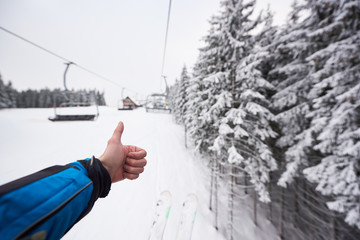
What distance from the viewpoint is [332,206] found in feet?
13.6

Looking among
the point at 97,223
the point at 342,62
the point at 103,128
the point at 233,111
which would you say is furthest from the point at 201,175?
the point at 342,62

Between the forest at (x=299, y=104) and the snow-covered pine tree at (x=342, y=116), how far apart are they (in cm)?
3

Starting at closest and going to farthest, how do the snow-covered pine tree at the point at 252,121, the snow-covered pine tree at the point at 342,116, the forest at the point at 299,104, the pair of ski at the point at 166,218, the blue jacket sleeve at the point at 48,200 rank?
the blue jacket sleeve at the point at 48,200, the snow-covered pine tree at the point at 342,116, the forest at the point at 299,104, the pair of ski at the point at 166,218, the snow-covered pine tree at the point at 252,121

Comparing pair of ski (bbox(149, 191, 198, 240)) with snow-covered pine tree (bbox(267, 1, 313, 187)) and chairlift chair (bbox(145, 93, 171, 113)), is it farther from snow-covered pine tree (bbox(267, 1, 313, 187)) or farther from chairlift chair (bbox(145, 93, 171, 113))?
chairlift chair (bbox(145, 93, 171, 113))

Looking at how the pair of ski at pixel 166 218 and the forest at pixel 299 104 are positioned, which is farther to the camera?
the pair of ski at pixel 166 218

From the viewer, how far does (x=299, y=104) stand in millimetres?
6266

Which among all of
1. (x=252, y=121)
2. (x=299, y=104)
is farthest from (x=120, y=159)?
(x=299, y=104)

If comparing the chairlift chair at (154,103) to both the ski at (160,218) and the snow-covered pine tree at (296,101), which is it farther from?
the ski at (160,218)

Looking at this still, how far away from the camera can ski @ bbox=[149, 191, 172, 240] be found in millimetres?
→ 4430

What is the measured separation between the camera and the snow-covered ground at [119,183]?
4.57 m

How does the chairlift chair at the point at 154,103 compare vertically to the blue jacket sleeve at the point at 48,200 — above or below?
above

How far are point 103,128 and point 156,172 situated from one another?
581 cm

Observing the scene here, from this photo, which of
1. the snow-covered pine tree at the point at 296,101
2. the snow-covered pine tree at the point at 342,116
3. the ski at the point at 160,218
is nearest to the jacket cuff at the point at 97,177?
the ski at the point at 160,218

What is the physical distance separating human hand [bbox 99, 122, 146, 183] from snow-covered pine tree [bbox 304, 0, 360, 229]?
6502 millimetres
